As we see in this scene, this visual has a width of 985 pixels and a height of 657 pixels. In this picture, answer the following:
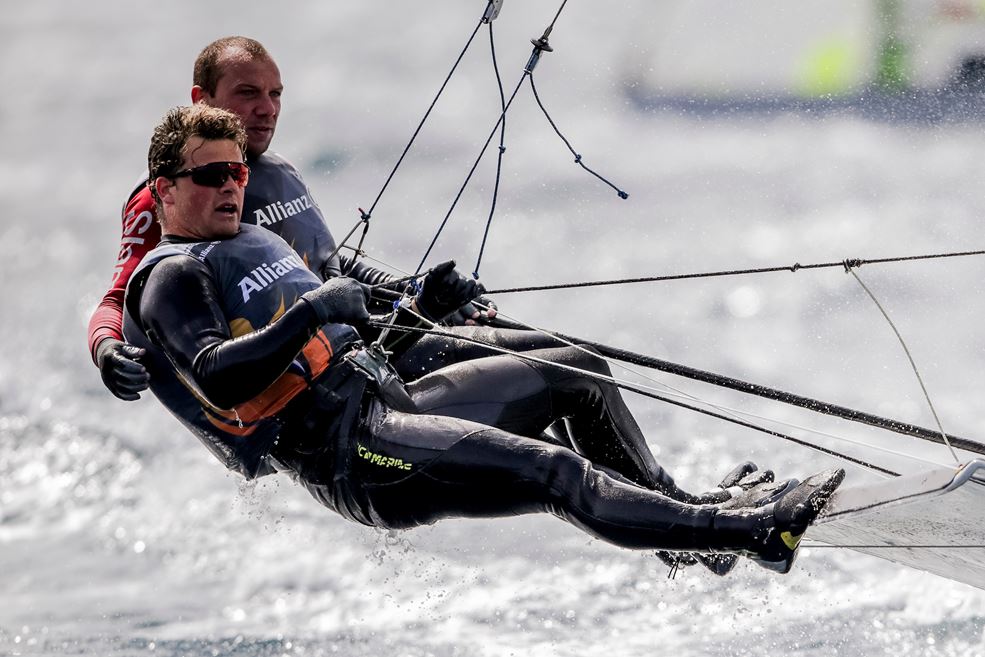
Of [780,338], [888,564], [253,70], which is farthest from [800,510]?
[780,338]

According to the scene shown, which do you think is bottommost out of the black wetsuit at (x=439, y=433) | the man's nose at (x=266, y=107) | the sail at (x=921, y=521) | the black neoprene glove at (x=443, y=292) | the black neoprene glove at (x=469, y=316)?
the sail at (x=921, y=521)

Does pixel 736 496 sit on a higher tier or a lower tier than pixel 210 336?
lower

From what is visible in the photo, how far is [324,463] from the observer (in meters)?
3.03

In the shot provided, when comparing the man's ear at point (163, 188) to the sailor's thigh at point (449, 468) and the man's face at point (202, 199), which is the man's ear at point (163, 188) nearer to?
the man's face at point (202, 199)

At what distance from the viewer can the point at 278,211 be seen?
11.2ft

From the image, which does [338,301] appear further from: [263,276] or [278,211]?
[278,211]

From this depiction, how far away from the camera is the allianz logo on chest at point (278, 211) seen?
11.1 feet

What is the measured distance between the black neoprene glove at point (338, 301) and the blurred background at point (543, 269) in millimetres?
1464

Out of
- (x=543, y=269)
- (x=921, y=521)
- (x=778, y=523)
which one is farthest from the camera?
(x=543, y=269)

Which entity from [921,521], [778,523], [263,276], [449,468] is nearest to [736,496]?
[778,523]

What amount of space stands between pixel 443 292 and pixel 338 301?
0.95 feet

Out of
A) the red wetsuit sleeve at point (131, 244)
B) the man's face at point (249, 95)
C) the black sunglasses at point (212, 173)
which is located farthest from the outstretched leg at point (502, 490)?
the man's face at point (249, 95)

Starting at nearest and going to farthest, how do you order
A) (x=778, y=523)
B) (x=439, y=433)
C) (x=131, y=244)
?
1. (x=778, y=523)
2. (x=439, y=433)
3. (x=131, y=244)

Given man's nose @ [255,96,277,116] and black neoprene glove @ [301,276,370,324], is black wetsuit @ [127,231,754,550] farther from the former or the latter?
man's nose @ [255,96,277,116]
